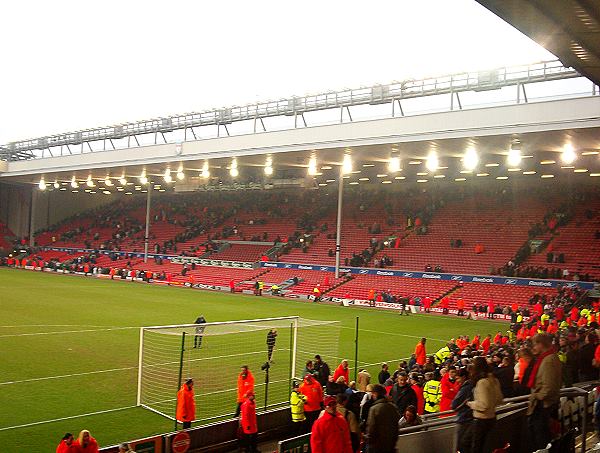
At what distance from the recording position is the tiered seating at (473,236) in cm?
3891

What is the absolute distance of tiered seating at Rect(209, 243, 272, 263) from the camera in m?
→ 50.5

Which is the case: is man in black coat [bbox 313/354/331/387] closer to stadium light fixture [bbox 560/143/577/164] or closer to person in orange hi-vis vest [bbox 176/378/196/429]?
person in orange hi-vis vest [bbox 176/378/196/429]

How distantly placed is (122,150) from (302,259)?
52.4 feet

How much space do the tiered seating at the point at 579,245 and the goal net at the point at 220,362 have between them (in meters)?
18.2

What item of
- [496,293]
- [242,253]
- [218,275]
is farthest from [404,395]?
[242,253]

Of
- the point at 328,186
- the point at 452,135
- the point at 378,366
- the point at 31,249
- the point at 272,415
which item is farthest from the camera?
the point at 31,249

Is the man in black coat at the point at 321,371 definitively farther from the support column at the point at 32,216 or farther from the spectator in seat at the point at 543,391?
the support column at the point at 32,216

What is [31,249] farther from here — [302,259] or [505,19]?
[505,19]

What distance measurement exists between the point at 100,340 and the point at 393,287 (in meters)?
21.8

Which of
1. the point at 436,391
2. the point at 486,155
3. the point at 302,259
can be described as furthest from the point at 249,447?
the point at 302,259

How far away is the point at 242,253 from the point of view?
51.8 m

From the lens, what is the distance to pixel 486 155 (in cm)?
3434

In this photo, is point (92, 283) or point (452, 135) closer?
point (452, 135)

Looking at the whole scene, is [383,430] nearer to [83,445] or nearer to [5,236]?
[83,445]
